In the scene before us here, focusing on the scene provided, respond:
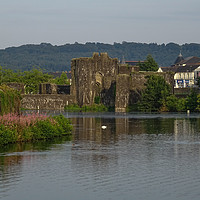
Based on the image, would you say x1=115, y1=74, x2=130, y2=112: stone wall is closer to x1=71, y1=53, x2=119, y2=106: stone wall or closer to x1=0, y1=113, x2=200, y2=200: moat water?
x1=71, y1=53, x2=119, y2=106: stone wall

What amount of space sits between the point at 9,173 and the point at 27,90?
4922 inches

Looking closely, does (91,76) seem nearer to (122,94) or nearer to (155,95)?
(122,94)

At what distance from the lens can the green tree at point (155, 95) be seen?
362ft

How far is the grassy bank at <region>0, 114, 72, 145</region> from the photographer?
1608 inches

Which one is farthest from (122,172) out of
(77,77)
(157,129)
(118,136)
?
(77,77)

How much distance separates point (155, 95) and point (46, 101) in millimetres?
27294

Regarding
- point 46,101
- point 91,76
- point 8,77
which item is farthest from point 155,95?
point 8,77

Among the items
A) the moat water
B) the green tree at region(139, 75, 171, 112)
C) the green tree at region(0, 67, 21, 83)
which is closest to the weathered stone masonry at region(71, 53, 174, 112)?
the green tree at region(139, 75, 171, 112)

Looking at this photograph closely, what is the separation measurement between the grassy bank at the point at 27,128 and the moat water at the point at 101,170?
1074 mm

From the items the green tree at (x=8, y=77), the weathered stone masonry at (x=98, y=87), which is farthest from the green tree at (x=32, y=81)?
the weathered stone masonry at (x=98, y=87)

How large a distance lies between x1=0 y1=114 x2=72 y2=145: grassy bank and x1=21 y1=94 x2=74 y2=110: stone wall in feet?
253

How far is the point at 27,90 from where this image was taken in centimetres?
15312

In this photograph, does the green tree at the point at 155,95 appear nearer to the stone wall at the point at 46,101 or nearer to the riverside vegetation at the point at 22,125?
the stone wall at the point at 46,101

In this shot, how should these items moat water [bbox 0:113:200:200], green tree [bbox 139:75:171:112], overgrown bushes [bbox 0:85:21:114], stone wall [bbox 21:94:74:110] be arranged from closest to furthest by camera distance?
moat water [bbox 0:113:200:200], overgrown bushes [bbox 0:85:21:114], green tree [bbox 139:75:171:112], stone wall [bbox 21:94:74:110]
